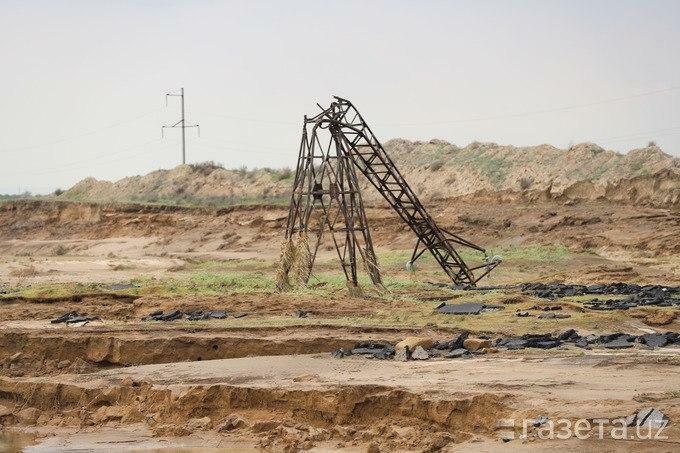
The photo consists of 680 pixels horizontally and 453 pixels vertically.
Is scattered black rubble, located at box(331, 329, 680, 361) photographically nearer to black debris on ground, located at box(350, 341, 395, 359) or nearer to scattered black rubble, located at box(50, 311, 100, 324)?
black debris on ground, located at box(350, 341, 395, 359)

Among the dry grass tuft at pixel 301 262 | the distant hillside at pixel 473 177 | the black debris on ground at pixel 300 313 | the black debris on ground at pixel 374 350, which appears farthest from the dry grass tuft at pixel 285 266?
the distant hillside at pixel 473 177

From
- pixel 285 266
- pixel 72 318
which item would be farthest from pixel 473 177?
pixel 72 318

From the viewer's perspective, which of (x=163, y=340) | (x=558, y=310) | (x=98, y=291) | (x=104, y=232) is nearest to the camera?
(x=163, y=340)

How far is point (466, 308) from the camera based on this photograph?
22.9 metres

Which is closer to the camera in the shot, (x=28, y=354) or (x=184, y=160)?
(x=28, y=354)

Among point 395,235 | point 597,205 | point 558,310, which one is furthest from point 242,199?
point 558,310

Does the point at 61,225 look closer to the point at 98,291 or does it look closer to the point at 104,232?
the point at 104,232

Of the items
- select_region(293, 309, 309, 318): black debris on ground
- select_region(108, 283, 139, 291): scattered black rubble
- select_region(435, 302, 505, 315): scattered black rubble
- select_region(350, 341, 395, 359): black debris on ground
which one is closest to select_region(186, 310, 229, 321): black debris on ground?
select_region(293, 309, 309, 318): black debris on ground

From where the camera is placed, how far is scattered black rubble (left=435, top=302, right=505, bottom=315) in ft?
73.7

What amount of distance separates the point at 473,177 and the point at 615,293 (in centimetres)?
3453

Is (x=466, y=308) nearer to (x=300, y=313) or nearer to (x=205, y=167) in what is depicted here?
(x=300, y=313)

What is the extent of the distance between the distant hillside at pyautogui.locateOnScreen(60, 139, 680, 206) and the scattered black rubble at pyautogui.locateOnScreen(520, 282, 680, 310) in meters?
17.5

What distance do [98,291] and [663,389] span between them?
1681 centimetres

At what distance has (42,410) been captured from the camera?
17.3m
